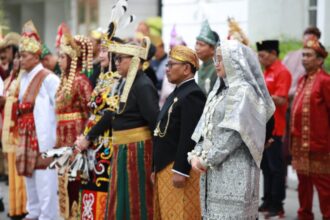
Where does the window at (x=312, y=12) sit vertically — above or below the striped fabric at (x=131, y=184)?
above

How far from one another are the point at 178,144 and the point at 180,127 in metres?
0.14

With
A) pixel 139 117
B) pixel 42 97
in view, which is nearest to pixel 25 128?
pixel 42 97

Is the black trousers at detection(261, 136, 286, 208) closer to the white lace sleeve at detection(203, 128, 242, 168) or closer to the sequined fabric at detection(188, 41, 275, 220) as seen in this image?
the sequined fabric at detection(188, 41, 275, 220)

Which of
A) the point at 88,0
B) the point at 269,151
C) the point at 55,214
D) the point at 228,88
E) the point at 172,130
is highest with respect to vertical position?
the point at 88,0

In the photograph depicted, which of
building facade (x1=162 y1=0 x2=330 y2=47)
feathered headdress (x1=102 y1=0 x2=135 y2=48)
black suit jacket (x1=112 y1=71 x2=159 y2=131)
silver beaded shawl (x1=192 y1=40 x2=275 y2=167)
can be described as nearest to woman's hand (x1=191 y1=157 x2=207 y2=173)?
silver beaded shawl (x1=192 y1=40 x2=275 y2=167)

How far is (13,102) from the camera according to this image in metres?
8.53

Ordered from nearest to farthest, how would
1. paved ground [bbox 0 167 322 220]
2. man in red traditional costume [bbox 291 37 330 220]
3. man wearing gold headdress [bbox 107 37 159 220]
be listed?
man wearing gold headdress [bbox 107 37 159 220]
man in red traditional costume [bbox 291 37 330 220]
paved ground [bbox 0 167 322 220]

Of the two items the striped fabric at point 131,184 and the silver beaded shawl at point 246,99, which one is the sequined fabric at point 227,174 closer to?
the silver beaded shawl at point 246,99

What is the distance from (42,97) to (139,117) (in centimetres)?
190

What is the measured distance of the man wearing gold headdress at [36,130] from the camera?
26.0ft

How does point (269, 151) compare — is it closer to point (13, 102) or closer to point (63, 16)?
point (13, 102)

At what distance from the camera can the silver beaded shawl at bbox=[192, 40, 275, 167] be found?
5.05m

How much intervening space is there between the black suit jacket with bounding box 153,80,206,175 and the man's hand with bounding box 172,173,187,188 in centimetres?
4

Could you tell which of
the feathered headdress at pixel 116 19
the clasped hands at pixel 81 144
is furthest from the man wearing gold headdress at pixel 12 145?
the feathered headdress at pixel 116 19
